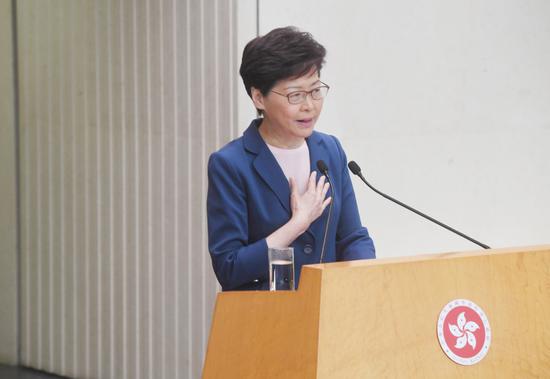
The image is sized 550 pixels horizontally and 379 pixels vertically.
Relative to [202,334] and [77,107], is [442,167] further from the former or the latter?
[77,107]

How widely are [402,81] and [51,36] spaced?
2.13 metres

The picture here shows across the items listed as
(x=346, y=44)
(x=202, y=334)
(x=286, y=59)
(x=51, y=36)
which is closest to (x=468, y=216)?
(x=346, y=44)

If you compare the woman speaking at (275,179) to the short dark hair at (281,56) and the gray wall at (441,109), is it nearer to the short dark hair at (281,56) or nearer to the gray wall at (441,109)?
the short dark hair at (281,56)

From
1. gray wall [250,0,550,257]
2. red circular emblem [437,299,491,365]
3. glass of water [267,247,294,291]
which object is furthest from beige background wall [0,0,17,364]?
red circular emblem [437,299,491,365]

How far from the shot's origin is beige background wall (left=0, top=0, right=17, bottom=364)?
16.9ft

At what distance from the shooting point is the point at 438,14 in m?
3.66

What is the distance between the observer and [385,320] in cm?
145

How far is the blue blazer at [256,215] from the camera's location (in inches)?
85.8

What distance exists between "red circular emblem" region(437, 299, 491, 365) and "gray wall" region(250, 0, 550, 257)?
2185 mm

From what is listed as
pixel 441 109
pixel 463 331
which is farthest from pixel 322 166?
pixel 441 109

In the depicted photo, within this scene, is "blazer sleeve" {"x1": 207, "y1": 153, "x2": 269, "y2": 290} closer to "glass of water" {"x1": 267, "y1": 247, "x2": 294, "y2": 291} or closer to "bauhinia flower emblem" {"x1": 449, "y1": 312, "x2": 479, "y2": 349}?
"glass of water" {"x1": 267, "y1": 247, "x2": 294, "y2": 291}

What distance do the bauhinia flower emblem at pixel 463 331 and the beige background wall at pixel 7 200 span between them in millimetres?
4087

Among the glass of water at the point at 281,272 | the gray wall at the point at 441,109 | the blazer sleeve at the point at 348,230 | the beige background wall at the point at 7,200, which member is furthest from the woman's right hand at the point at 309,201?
the beige background wall at the point at 7,200

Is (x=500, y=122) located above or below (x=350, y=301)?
above
